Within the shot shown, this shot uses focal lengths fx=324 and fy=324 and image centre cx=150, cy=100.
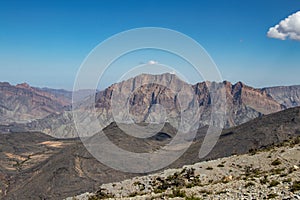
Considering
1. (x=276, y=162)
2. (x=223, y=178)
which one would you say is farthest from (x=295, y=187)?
(x=276, y=162)

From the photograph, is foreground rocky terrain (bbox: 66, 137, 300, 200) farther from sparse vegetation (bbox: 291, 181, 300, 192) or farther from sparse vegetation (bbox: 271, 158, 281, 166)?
sparse vegetation (bbox: 291, 181, 300, 192)

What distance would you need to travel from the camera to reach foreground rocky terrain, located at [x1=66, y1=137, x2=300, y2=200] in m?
21.9

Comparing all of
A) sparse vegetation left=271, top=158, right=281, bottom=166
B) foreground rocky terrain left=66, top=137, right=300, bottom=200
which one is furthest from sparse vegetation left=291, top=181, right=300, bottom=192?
sparse vegetation left=271, top=158, right=281, bottom=166

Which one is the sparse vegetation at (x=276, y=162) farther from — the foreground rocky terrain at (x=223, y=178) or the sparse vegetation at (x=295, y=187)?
the sparse vegetation at (x=295, y=187)

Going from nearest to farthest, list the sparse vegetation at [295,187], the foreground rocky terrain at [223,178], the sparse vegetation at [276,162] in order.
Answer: the sparse vegetation at [295,187] → the foreground rocky terrain at [223,178] → the sparse vegetation at [276,162]

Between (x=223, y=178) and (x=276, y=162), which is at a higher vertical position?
(x=276, y=162)

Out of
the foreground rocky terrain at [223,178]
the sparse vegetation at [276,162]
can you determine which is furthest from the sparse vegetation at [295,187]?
the sparse vegetation at [276,162]

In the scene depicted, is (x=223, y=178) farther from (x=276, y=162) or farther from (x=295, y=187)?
(x=295, y=187)

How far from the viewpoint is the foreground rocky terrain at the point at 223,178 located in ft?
71.9

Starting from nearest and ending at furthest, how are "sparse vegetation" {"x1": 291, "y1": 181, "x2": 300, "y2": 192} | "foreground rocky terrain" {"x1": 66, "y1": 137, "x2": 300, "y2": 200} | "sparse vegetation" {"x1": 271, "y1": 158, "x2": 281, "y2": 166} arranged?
"sparse vegetation" {"x1": 291, "y1": 181, "x2": 300, "y2": 192} → "foreground rocky terrain" {"x1": 66, "y1": 137, "x2": 300, "y2": 200} → "sparse vegetation" {"x1": 271, "y1": 158, "x2": 281, "y2": 166}

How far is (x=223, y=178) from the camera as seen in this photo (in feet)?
98.7

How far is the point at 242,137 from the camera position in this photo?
5517 inches

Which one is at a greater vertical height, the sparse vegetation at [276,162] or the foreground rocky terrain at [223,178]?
the sparse vegetation at [276,162]

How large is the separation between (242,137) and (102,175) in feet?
203
